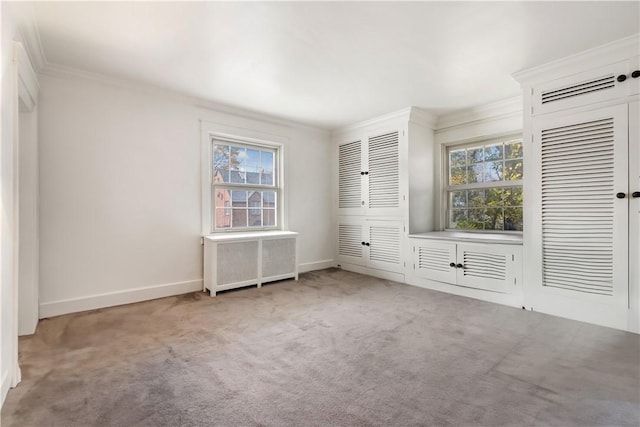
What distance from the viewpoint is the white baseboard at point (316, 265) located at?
4774 mm

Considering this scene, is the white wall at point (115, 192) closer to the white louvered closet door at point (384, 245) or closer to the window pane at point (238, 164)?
the window pane at point (238, 164)

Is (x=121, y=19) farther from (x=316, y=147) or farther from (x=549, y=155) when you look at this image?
(x=549, y=155)

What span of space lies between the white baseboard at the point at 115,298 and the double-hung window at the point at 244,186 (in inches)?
32.4

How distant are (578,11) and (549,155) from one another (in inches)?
47.9

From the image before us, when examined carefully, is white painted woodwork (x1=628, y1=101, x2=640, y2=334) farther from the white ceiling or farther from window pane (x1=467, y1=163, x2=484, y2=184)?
window pane (x1=467, y1=163, x2=484, y2=184)

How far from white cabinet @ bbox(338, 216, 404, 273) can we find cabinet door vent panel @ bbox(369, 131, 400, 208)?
0.31 metres

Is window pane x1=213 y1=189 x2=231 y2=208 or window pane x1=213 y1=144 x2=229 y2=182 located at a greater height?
window pane x1=213 y1=144 x2=229 y2=182

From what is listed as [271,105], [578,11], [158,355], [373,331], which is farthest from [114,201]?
[578,11]

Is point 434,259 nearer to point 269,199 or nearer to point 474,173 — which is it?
point 474,173

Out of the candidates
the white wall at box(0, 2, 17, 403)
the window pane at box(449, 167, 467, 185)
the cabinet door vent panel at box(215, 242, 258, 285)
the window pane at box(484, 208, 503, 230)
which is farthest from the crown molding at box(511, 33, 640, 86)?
the white wall at box(0, 2, 17, 403)

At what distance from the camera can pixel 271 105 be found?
12.8ft

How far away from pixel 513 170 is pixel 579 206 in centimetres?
122

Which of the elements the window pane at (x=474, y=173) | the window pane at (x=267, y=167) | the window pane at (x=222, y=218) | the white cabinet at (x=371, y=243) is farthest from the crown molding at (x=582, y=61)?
the window pane at (x=222, y=218)

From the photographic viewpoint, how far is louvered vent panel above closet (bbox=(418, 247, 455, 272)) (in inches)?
146
